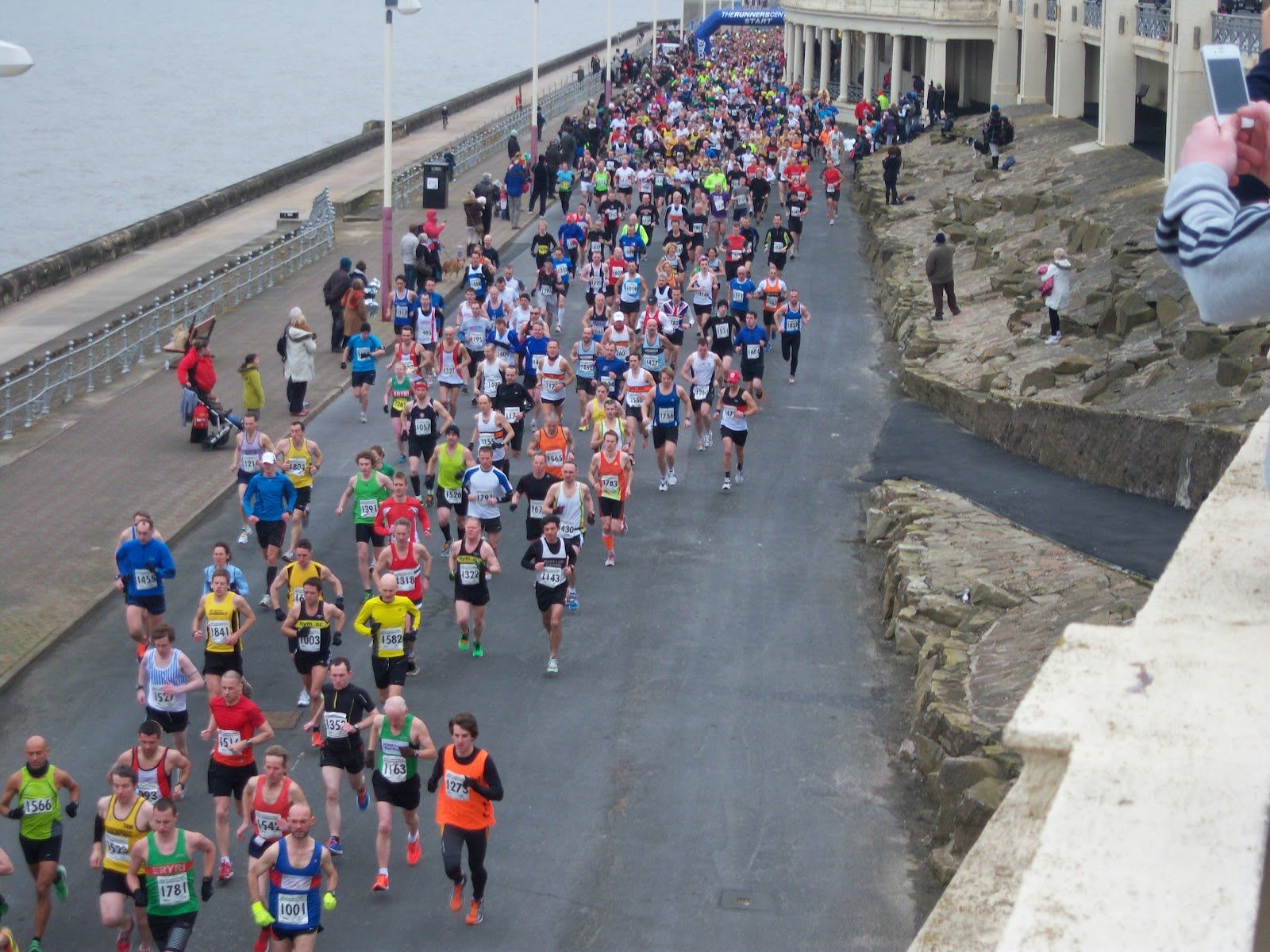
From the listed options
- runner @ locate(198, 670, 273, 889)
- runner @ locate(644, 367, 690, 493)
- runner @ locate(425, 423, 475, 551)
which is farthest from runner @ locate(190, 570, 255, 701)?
runner @ locate(644, 367, 690, 493)

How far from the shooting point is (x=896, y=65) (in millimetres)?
62406

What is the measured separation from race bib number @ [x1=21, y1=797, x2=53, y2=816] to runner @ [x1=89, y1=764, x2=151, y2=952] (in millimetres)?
441

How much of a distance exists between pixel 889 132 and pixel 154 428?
109 feet

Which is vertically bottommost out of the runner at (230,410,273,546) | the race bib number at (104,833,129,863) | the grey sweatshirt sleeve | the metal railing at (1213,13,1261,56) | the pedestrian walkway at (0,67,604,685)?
the pedestrian walkway at (0,67,604,685)

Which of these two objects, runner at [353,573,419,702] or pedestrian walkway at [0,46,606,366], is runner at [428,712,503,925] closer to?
runner at [353,573,419,702]

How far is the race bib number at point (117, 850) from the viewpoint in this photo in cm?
1003

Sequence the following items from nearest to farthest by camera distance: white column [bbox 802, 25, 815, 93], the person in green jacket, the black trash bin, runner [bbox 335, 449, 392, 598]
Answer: runner [bbox 335, 449, 392, 598] → the person in green jacket → the black trash bin → white column [bbox 802, 25, 815, 93]

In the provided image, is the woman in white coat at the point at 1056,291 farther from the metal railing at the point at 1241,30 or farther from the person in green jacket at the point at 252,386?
the person in green jacket at the point at 252,386

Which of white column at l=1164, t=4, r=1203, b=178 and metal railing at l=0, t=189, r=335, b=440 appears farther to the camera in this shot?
white column at l=1164, t=4, r=1203, b=178

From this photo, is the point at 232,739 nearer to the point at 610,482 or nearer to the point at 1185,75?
the point at 610,482

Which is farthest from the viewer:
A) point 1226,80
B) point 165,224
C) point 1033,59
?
point 1033,59

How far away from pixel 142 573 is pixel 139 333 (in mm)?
13529

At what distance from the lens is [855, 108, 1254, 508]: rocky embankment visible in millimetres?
17234

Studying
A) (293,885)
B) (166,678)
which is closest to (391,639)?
(166,678)
